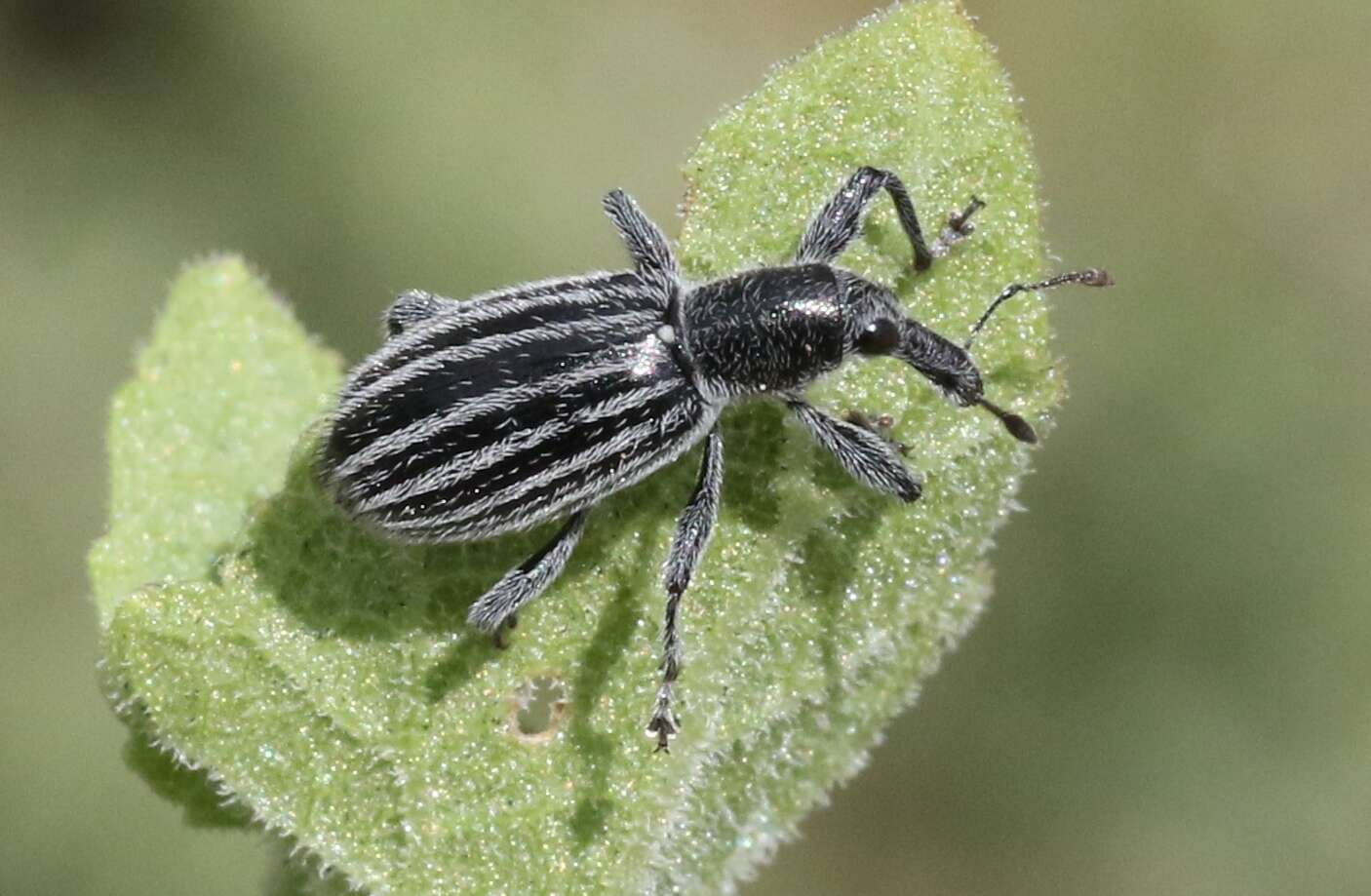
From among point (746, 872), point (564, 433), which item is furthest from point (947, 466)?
point (746, 872)

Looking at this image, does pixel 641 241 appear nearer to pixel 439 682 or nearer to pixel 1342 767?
→ pixel 439 682

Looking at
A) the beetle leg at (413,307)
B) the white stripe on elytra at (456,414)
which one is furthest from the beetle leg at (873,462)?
the beetle leg at (413,307)

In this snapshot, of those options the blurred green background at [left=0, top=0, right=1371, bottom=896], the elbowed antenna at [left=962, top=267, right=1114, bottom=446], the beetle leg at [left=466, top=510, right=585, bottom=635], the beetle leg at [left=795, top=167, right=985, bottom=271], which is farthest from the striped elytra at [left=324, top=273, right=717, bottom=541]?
the blurred green background at [left=0, top=0, right=1371, bottom=896]

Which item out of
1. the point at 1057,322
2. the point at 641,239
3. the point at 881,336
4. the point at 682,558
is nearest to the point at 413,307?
the point at 641,239

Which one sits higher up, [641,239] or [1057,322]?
[1057,322]

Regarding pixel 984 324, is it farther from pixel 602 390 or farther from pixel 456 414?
pixel 456 414

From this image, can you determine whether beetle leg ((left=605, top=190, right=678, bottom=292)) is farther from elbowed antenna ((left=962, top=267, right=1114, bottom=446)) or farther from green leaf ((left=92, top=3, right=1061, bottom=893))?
elbowed antenna ((left=962, top=267, right=1114, bottom=446))
